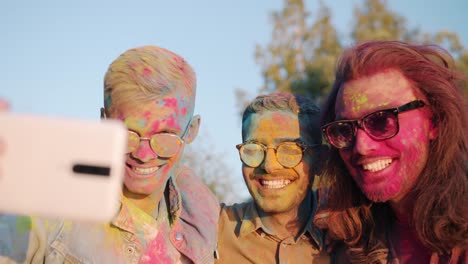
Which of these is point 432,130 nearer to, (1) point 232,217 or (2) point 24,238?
(1) point 232,217

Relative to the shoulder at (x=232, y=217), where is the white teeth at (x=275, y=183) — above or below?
above

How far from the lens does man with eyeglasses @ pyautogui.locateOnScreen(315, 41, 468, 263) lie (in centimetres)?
320

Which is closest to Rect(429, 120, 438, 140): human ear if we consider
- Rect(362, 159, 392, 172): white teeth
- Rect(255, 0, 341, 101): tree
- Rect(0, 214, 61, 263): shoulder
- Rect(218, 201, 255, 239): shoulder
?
Rect(362, 159, 392, 172): white teeth

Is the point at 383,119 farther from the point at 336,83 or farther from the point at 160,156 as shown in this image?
the point at 160,156

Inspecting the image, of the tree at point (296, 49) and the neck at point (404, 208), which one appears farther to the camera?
the tree at point (296, 49)

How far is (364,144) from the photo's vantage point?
3.32 m

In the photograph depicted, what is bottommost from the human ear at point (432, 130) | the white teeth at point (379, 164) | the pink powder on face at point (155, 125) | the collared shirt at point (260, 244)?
the collared shirt at point (260, 244)

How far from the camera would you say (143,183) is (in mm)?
3162

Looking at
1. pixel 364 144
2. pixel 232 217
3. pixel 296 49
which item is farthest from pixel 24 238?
pixel 296 49

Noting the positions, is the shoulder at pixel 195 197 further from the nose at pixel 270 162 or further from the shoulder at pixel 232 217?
the nose at pixel 270 162

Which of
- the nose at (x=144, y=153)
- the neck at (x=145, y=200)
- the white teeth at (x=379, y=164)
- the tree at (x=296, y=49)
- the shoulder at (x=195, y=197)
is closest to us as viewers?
the nose at (x=144, y=153)

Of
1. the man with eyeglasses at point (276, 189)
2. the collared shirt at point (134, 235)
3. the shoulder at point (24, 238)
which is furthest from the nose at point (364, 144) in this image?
the shoulder at point (24, 238)

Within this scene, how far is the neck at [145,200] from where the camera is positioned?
3230 mm

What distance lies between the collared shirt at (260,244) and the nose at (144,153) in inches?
33.9
